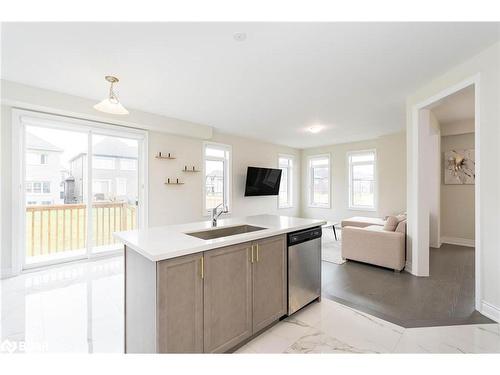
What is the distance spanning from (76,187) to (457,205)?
747cm

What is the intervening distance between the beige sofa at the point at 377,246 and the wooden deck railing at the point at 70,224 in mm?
3892

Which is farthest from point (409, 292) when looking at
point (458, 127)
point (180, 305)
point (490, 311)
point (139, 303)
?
point (458, 127)

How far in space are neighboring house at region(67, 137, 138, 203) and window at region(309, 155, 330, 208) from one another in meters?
5.35

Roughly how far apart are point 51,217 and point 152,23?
3.45 m

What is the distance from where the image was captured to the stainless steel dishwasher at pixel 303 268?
215cm

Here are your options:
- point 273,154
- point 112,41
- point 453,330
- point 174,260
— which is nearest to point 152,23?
point 112,41

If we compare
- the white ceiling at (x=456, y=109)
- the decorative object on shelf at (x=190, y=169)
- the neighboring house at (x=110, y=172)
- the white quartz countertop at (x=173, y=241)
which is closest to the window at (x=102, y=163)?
the neighboring house at (x=110, y=172)

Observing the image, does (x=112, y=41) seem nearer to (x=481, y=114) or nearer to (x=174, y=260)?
(x=174, y=260)

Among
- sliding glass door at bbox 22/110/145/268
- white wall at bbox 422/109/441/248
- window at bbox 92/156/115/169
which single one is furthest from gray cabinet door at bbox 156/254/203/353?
white wall at bbox 422/109/441/248

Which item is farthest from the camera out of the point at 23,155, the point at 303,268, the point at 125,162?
the point at 125,162

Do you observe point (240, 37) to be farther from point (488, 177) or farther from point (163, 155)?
point (163, 155)

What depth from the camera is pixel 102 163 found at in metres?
3.96

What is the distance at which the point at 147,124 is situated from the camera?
4.04 metres

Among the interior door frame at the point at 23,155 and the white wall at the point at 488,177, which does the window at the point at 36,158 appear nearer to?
the interior door frame at the point at 23,155
